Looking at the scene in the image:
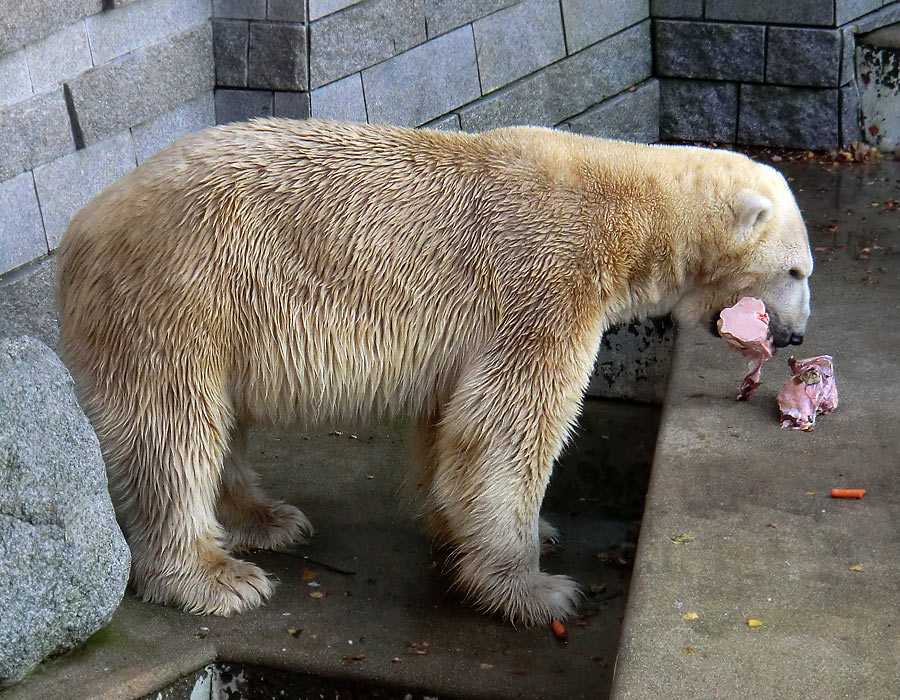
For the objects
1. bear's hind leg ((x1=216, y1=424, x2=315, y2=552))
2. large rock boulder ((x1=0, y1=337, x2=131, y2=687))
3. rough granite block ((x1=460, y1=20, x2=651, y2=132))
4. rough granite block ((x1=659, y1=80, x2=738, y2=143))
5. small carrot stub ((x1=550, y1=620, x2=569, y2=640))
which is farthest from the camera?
rough granite block ((x1=659, y1=80, x2=738, y2=143))

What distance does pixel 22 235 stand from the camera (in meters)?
4.30

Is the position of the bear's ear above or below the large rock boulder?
above

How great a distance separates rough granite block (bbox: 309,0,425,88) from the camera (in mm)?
5016

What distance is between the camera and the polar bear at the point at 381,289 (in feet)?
10.9

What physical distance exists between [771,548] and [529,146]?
138 centimetres

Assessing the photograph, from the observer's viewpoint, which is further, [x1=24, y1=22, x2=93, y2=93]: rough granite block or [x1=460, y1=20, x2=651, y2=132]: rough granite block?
[x1=460, y1=20, x2=651, y2=132]: rough granite block

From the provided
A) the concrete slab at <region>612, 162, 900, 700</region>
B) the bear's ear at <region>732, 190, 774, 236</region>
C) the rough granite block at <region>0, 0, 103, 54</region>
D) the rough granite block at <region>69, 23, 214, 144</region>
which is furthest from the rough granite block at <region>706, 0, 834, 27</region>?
the rough granite block at <region>0, 0, 103, 54</region>

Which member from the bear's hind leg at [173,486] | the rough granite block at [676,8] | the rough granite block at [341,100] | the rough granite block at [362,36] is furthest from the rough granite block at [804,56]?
the bear's hind leg at [173,486]

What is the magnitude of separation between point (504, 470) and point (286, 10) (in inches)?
97.4

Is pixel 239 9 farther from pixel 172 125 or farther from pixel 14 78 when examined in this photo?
pixel 14 78

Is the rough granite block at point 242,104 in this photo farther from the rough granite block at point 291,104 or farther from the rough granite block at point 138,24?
the rough granite block at point 138,24

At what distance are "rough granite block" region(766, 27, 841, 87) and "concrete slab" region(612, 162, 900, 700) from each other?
2631mm

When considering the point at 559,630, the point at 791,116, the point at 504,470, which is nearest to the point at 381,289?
the point at 504,470

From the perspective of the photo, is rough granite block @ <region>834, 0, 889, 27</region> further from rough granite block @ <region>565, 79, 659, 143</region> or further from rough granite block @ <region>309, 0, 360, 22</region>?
rough granite block @ <region>309, 0, 360, 22</region>
